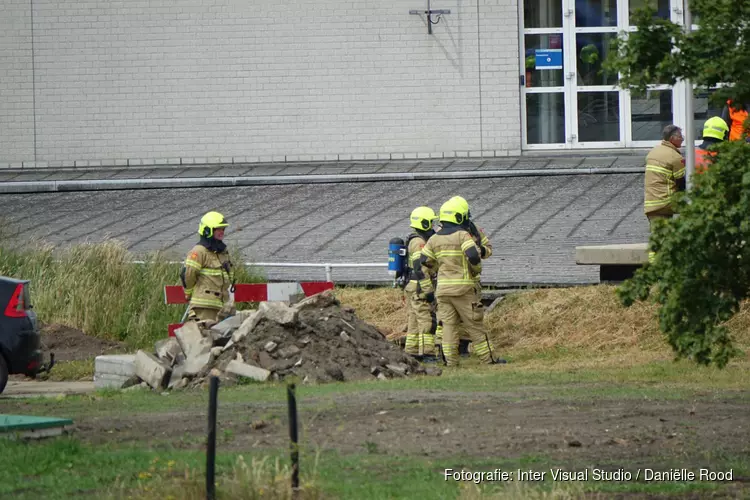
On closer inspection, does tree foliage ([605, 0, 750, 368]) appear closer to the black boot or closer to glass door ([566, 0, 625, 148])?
the black boot

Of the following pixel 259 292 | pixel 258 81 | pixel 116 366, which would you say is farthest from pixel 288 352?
pixel 258 81

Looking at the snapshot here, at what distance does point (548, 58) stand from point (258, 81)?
6.03 metres

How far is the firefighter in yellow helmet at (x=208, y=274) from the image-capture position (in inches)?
577

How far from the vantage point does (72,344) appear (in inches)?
656

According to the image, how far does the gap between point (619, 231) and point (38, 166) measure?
1355cm

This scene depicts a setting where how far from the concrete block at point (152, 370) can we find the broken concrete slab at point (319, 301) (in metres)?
1.69

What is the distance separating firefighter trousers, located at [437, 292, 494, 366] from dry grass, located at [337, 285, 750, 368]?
706 millimetres

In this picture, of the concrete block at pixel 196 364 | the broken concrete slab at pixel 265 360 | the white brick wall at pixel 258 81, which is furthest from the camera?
the white brick wall at pixel 258 81

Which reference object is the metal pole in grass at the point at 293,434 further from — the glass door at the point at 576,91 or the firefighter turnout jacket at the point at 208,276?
the glass door at the point at 576,91

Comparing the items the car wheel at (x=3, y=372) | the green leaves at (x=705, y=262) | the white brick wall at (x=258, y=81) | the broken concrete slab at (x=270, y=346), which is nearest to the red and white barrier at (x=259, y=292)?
the broken concrete slab at (x=270, y=346)

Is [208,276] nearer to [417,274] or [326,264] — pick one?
[417,274]

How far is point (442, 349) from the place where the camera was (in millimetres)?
14781

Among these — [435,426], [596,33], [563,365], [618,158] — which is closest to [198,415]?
[435,426]

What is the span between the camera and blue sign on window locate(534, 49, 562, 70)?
26266 millimetres
